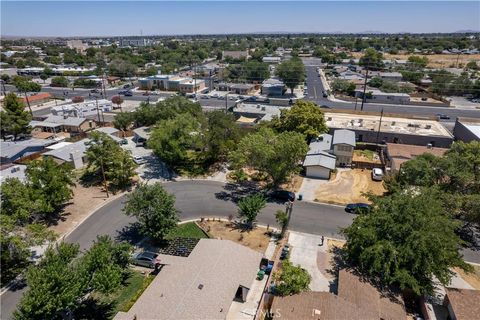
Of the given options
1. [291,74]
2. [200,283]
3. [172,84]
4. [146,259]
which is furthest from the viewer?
[172,84]

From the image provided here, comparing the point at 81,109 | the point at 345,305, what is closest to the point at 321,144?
the point at 345,305

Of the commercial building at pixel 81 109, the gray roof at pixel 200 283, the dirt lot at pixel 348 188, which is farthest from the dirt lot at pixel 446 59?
the gray roof at pixel 200 283

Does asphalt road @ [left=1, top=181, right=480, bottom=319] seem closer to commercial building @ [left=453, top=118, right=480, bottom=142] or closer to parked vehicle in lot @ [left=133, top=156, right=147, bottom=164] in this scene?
parked vehicle in lot @ [left=133, top=156, right=147, bottom=164]

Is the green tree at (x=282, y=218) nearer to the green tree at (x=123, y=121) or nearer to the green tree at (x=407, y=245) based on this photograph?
the green tree at (x=407, y=245)

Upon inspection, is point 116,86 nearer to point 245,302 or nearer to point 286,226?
point 286,226

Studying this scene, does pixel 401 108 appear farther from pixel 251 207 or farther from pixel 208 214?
pixel 208 214

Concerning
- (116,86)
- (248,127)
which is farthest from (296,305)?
(116,86)
